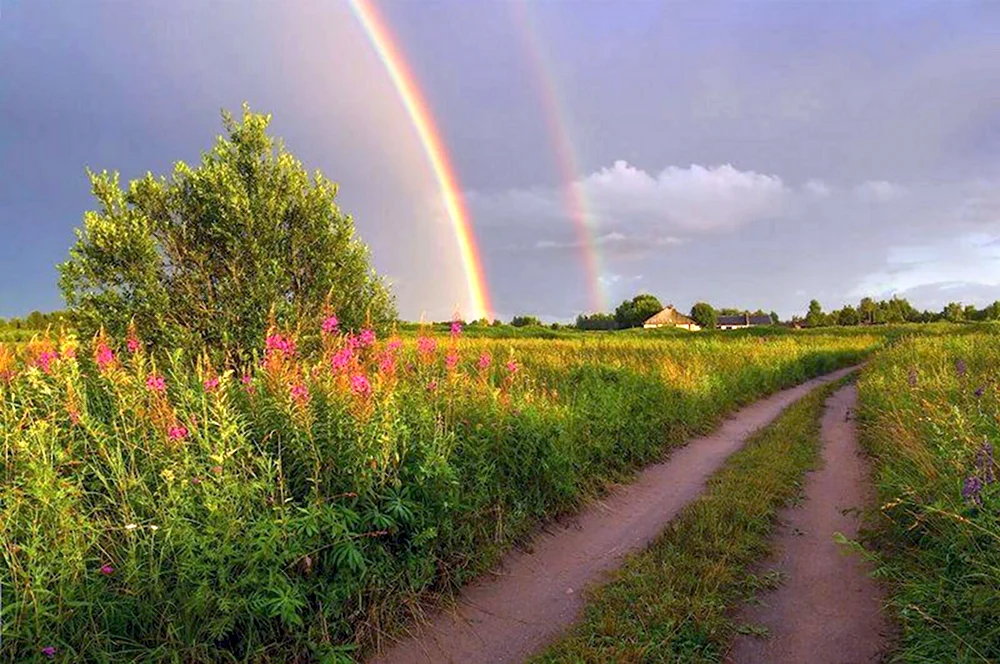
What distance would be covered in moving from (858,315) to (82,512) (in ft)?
384

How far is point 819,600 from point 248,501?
4705 millimetres

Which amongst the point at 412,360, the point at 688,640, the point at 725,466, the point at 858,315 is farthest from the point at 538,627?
the point at 858,315

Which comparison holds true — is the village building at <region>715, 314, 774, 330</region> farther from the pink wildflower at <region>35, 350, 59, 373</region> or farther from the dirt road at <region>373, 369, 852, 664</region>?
the pink wildflower at <region>35, 350, 59, 373</region>

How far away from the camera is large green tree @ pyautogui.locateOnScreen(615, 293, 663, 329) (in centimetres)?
11150

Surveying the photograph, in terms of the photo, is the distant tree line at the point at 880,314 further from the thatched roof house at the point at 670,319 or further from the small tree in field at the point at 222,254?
the small tree in field at the point at 222,254

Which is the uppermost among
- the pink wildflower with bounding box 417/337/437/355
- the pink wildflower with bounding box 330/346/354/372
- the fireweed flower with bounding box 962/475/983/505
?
the pink wildflower with bounding box 417/337/437/355

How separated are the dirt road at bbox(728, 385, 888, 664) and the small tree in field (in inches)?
234

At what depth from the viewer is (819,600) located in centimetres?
482

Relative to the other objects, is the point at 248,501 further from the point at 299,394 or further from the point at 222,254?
the point at 222,254

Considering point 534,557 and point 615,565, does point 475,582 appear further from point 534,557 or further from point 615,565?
point 615,565

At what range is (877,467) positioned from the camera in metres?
8.45

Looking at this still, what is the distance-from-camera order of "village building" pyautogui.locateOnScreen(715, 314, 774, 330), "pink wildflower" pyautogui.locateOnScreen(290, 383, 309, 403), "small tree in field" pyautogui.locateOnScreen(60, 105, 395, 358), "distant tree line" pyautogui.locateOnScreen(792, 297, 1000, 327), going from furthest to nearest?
"village building" pyautogui.locateOnScreen(715, 314, 774, 330)
"distant tree line" pyautogui.locateOnScreen(792, 297, 1000, 327)
"small tree in field" pyautogui.locateOnScreen(60, 105, 395, 358)
"pink wildflower" pyautogui.locateOnScreen(290, 383, 309, 403)

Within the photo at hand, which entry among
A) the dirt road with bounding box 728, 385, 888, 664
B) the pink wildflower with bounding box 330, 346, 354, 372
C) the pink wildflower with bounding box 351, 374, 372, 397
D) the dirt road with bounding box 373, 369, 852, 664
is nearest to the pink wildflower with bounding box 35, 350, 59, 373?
the pink wildflower with bounding box 330, 346, 354, 372

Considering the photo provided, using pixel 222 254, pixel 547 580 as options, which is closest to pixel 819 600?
pixel 547 580
